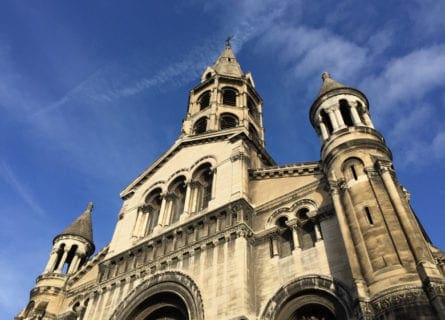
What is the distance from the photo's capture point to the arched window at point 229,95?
3306 centimetres

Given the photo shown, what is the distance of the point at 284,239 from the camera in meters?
17.7

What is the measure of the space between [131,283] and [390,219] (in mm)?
11532

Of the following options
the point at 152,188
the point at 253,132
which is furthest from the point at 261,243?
the point at 253,132

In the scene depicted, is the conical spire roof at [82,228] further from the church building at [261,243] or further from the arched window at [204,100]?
the arched window at [204,100]

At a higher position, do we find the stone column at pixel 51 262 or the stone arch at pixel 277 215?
the stone column at pixel 51 262

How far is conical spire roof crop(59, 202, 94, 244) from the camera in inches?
1093

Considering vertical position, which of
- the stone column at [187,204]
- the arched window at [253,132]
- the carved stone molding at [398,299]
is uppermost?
the arched window at [253,132]

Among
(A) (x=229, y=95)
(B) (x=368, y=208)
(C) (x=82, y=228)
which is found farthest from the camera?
(A) (x=229, y=95)

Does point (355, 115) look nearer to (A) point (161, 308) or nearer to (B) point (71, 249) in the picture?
(A) point (161, 308)

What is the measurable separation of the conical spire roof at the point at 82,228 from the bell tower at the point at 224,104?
29.0ft

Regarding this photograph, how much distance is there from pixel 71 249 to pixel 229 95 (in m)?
15.7

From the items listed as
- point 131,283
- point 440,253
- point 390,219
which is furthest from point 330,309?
point 131,283

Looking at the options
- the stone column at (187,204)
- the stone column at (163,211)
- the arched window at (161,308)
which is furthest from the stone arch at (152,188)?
the arched window at (161,308)

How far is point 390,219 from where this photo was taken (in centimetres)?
1377
